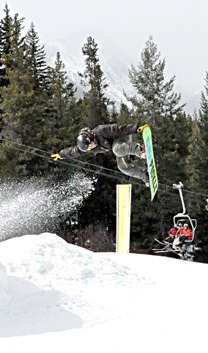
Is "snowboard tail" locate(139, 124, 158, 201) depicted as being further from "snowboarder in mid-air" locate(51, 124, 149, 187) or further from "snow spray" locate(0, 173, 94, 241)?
"snow spray" locate(0, 173, 94, 241)

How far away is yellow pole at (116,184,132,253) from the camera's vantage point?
13.2m

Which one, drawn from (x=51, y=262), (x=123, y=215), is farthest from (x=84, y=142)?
(x=123, y=215)

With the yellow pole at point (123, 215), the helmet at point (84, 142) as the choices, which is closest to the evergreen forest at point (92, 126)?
the yellow pole at point (123, 215)

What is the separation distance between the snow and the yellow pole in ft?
7.60

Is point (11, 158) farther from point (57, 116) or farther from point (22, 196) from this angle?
point (57, 116)

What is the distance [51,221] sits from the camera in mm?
30125

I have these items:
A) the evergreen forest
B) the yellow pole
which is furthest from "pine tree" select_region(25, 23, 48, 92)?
the yellow pole

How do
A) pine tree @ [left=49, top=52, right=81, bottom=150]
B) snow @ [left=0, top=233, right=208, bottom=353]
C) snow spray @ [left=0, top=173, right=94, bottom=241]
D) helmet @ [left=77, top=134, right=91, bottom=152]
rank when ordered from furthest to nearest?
pine tree @ [left=49, top=52, right=81, bottom=150]
snow spray @ [left=0, top=173, right=94, bottom=241]
helmet @ [left=77, top=134, right=91, bottom=152]
snow @ [left=0, top=233, right=208, bottom=353]

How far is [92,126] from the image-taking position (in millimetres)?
33719

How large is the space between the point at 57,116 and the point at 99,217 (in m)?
7.25

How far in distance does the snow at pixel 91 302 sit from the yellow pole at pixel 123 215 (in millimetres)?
2315

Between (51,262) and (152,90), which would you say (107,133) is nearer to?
(51,262)

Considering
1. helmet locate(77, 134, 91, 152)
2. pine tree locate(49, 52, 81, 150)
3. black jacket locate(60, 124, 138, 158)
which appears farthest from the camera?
pine tree locate(49, 52, 81, 150)

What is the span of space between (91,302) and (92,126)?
86.6ft
